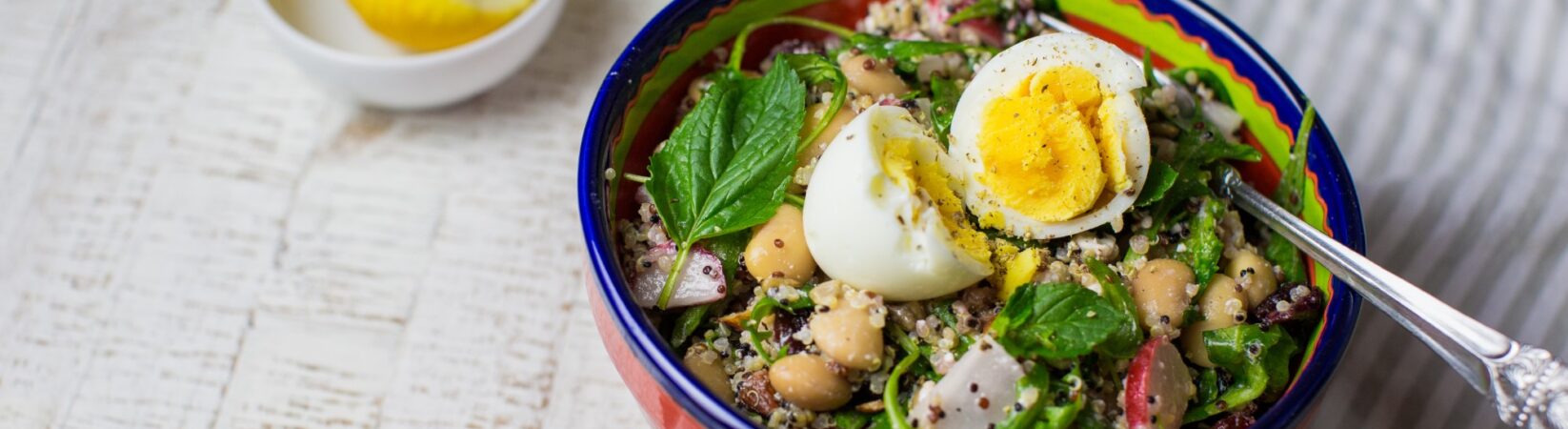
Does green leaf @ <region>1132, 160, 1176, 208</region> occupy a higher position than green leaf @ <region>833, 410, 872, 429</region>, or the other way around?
green leaf @ <region>1132, 160, 1176, 208</region>

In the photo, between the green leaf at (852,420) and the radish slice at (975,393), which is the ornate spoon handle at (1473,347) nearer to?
the radish slice at (975,393)

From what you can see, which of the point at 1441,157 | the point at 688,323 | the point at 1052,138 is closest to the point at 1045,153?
the point at 1052,138

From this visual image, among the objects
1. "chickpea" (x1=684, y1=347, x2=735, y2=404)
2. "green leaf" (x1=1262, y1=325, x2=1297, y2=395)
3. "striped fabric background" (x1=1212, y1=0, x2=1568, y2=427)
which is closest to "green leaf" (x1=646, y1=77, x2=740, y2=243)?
"chickpea" (x1=684, y1=347, x2=735, y2=404)

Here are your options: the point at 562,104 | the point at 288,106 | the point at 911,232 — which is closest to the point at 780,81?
the point at 911,232

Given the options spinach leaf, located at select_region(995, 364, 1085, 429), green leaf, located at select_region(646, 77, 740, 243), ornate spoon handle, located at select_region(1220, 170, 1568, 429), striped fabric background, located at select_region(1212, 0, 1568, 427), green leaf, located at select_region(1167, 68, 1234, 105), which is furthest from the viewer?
striped fabric background, located at select_region(1212, 0, 1568, 427)

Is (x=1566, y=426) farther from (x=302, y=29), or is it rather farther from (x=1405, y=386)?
(x=302, y=29)

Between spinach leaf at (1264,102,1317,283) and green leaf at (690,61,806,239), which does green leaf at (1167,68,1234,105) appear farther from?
green leaf at (690,61,806,239)
